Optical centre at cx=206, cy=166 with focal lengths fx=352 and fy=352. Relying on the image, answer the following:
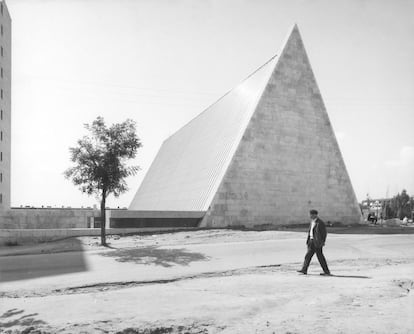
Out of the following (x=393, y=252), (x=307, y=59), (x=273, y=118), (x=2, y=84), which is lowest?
(x=393, y=252)

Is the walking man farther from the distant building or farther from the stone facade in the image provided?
the distant building

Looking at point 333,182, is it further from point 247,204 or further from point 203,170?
point 203,170

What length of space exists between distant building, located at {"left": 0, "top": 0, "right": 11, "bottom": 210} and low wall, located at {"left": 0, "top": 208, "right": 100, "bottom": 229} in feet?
60.8

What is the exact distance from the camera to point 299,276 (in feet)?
31.5

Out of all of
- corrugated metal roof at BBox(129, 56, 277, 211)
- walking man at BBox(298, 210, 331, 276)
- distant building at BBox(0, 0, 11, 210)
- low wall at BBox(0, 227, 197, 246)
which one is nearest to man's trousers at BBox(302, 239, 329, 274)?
walking man at BBox(298, 210, 331, 276)

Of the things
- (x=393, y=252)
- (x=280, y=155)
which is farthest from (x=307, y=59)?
(x=393, y=252)

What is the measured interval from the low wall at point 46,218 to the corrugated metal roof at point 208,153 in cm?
732

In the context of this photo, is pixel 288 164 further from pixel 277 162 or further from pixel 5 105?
pixel 5 105

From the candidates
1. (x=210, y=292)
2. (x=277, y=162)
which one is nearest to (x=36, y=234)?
(x=210, y=292)

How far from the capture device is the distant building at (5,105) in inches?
1658

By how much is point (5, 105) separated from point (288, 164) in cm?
3615

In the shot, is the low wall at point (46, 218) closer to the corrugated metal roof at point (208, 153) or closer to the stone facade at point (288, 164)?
the corrugated metal roof at point (208, 153)

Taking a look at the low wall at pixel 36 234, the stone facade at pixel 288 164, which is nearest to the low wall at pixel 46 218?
the low wall at pixel 36 234

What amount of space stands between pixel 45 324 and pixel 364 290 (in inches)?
254
